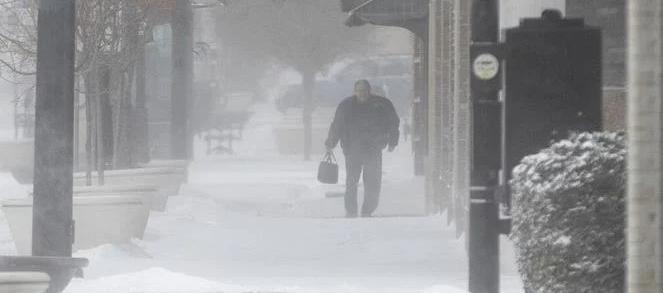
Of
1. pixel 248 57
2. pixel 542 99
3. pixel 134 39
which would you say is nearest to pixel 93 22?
pixel 134 39

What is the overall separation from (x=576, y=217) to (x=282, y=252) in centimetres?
712

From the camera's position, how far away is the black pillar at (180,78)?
85.5 feet

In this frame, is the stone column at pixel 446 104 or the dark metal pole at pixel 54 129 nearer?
the dark metal pole at pixel 54 129

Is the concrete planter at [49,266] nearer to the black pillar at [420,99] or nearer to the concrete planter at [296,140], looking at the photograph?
the black pillar at [420,99]

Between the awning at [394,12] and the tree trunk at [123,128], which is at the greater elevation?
the awning at [394,12]

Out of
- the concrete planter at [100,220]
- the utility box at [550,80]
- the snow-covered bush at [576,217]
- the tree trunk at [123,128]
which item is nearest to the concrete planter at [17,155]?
the tree trunk at [123,128]

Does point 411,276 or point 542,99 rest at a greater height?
point 542,99

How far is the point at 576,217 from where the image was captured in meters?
6.93

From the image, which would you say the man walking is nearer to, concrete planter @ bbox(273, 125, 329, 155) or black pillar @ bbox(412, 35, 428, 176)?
black pillar @ bbox(412, 35, 428, 176)

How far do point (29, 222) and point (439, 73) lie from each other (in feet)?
22.3

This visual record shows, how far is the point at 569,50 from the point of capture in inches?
305

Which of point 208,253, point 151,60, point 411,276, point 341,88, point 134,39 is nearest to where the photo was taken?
point 411,276

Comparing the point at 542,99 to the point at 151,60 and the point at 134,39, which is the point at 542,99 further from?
the point at 151,60

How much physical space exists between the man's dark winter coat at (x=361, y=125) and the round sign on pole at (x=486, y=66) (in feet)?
34.8
